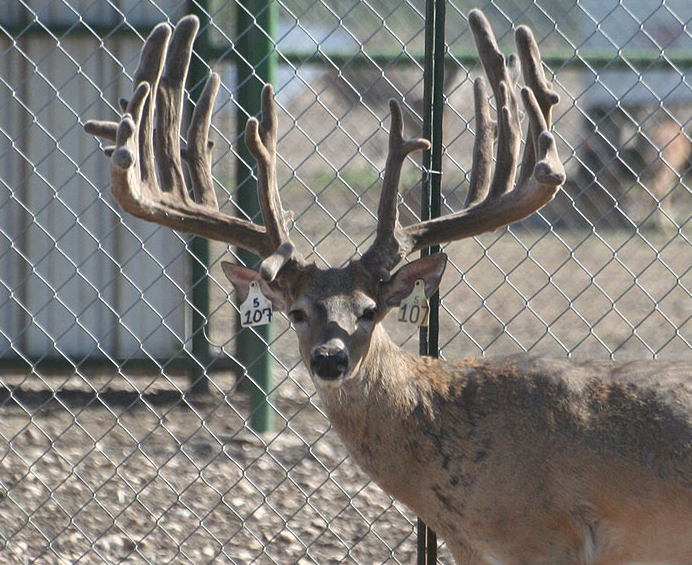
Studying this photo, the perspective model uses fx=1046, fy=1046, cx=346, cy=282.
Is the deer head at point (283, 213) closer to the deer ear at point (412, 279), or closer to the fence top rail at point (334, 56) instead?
the deer ear at point (412, 279)

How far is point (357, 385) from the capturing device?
155 inches

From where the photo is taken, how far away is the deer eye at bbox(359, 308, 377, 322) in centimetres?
386

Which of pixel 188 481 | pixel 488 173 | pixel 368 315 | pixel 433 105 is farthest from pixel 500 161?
pixel 188 481

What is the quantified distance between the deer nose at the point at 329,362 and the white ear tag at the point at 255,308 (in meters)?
0.46

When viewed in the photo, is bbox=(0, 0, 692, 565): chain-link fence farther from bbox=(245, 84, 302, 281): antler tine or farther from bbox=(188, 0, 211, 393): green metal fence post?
bbox=(245, 84, 302, 281): antler tine

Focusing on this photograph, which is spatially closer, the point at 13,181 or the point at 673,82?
the point at 13,181

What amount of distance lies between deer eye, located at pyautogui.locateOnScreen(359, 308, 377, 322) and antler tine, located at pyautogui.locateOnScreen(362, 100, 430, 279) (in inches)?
5.7

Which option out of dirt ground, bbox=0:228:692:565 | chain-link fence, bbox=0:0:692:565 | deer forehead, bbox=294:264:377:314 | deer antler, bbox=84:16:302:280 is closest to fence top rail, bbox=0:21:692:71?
chain-link fence, bbox=0:0:692:565

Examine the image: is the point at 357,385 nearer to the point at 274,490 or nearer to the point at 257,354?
the point at 274,490

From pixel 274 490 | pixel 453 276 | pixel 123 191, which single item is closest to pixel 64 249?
pixel 274 490

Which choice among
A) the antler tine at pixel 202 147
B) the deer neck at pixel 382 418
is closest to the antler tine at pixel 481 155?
the deer neck at pixel 382 418

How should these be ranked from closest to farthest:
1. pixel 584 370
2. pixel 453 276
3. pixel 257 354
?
pixel 584 370, pixel 257 354, pixel 453 276

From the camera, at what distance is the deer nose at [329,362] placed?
11.9ft

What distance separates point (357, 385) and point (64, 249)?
343 cm
